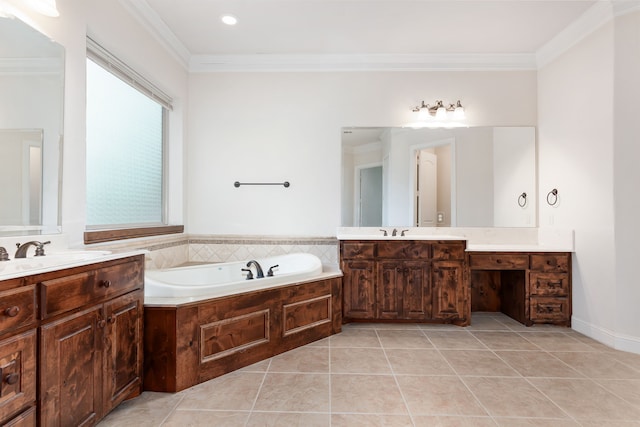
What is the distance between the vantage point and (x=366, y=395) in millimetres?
1950

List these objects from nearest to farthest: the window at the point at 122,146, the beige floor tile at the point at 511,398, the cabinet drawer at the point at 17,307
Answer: the cabinet drawer at the point at 17,307, the beige floor tile at the point at 511,398, the window at the point at 122,146

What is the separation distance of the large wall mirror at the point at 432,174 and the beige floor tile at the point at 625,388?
1721 millimetres

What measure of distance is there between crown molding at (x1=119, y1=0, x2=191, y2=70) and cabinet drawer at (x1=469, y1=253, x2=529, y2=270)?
3.44 meters

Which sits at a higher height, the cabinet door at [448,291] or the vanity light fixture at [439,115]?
the vanity light fixture at [439,115]

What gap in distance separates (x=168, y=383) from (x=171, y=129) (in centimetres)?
249

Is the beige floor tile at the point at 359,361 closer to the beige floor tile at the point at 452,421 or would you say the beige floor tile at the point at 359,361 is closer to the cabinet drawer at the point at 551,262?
the beige floor tile at the point at 452,421

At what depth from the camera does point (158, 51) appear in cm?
299

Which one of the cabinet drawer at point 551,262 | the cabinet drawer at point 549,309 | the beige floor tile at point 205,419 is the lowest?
the beige floor tile at point 205,419

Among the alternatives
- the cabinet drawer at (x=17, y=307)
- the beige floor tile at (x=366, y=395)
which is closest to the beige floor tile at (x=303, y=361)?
the beige floor tile at (x=366, y=395)

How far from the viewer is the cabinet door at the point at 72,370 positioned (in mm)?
1297

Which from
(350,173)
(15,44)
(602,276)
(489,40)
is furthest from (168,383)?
(489,40)

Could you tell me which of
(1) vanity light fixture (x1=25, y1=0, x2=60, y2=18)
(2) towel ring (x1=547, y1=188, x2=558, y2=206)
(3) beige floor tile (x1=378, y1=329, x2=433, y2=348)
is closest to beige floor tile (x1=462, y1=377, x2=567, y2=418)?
(3) beige floor tile (x1=378, y1=329, x2=433, y2=348)

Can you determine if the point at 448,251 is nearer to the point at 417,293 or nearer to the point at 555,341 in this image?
the point at 417,293

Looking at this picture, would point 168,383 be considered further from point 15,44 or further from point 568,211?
point 568,211
